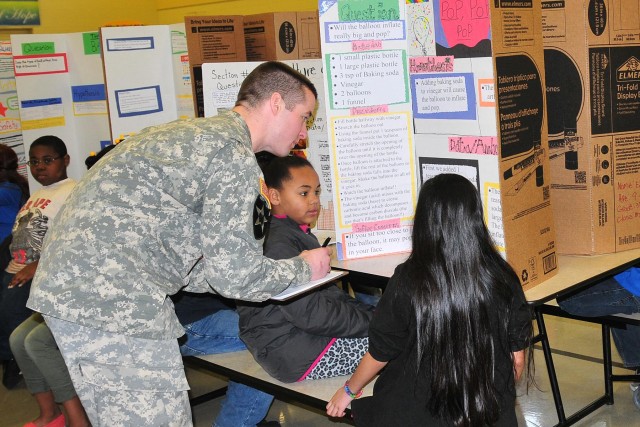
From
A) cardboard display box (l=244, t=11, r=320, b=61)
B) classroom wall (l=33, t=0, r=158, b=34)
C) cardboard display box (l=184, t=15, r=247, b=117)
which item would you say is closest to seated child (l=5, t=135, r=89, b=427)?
cardboard display box (l=184, t=15, r=247, b=117)

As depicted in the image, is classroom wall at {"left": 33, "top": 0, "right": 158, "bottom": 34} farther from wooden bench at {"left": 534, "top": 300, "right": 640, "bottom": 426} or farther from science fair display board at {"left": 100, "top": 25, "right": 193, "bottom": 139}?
wooden bench at {"left": 534, "top": 300, "right": 640, "bottom": 426}

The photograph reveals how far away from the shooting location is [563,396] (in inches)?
142

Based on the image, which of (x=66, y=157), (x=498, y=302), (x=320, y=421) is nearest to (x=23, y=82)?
(x=66, y=157)

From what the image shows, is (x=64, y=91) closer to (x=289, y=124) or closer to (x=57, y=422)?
(x=57, y=422)

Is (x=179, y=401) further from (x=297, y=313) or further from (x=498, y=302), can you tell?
(x=498, y=302)

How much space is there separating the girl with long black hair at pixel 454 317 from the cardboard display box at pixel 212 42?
2.44m

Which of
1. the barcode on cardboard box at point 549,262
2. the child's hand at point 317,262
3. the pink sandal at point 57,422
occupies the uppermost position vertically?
the child's hand at point 317,262

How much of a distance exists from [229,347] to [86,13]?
A: 761 centimetres

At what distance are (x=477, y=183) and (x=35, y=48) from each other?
176 inches

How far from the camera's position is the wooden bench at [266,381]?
8.69ft

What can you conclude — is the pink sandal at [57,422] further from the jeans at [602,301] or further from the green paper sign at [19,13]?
the green paper sign at [19,13]

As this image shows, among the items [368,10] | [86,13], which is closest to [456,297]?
[368,10]

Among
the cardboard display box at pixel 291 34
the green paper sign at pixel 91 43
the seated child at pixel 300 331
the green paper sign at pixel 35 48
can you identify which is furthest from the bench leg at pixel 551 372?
the green paper sign at pixel 35 48

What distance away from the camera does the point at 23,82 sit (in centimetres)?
596
